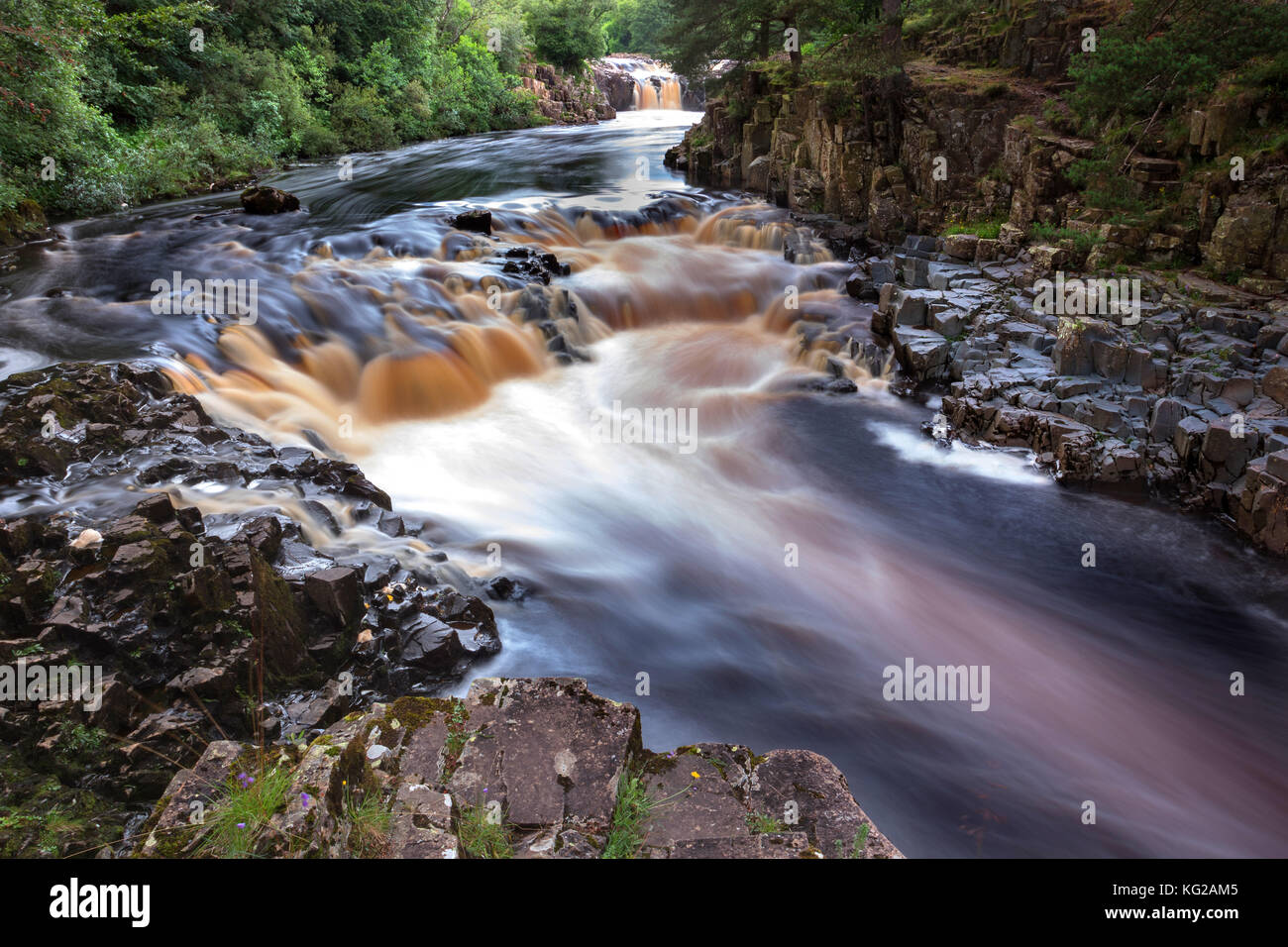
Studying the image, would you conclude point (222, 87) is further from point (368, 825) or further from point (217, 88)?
point (368, 825)

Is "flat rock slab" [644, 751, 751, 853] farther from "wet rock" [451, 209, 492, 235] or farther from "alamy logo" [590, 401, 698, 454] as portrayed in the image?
"wet rock" [451, 209, 492, 235]

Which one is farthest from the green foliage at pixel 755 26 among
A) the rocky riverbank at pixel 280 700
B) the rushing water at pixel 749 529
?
the rocky riverbank at pixel 280 700

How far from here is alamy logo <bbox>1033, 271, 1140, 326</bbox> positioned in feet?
33.8

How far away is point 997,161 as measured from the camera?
14.9m

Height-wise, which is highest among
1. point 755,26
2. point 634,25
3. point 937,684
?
point 634,25

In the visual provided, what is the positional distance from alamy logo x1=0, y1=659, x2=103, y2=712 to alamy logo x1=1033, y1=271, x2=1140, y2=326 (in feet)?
37.7

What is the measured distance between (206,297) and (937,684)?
11.1m

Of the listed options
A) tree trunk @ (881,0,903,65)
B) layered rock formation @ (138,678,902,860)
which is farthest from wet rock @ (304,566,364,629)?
tree trunk @ (881,0,903,65)

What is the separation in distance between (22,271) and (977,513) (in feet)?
47.8

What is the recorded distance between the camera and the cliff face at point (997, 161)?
10516 mm

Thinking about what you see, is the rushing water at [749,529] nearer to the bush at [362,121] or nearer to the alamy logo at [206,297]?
the alamy logo at [206,297]

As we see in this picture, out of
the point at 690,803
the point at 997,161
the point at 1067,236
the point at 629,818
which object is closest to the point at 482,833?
the point at 629,818

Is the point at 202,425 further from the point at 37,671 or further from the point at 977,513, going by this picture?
the point at 977,513
